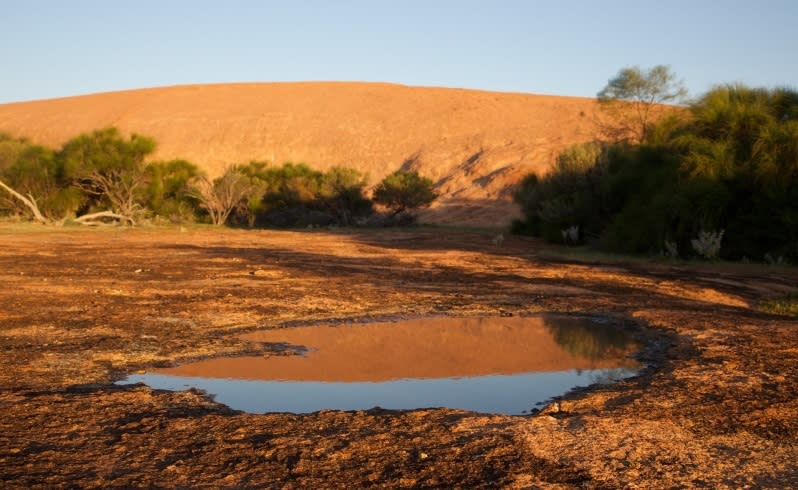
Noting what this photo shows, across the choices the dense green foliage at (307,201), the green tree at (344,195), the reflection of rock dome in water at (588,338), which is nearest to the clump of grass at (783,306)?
the reflection of rock dome in water at (588,338)

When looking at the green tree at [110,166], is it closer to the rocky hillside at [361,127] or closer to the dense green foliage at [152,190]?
the dense green foliage at [152,190]

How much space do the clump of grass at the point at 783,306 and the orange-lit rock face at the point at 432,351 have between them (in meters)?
2.89

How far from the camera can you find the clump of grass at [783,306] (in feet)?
38.2

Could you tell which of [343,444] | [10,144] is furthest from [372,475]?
[10,144]

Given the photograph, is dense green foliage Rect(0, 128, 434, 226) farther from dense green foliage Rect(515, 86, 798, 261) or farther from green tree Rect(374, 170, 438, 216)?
dense green foliage Rect(515, 86, 798, 261)

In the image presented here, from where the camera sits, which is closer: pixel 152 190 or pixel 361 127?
pixel 152 190

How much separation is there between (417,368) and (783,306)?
21.2ft

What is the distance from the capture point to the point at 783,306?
473 inches

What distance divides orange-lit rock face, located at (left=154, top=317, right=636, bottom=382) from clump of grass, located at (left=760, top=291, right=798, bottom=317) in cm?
289

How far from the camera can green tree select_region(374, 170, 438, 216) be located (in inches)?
1641

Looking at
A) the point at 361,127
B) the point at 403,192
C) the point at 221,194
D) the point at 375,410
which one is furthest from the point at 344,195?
the point at 375,410

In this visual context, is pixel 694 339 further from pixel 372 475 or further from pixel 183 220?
pixel 183 220

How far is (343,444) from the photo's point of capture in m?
5.43

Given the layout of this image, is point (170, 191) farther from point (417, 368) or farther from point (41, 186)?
point (417, 368)
